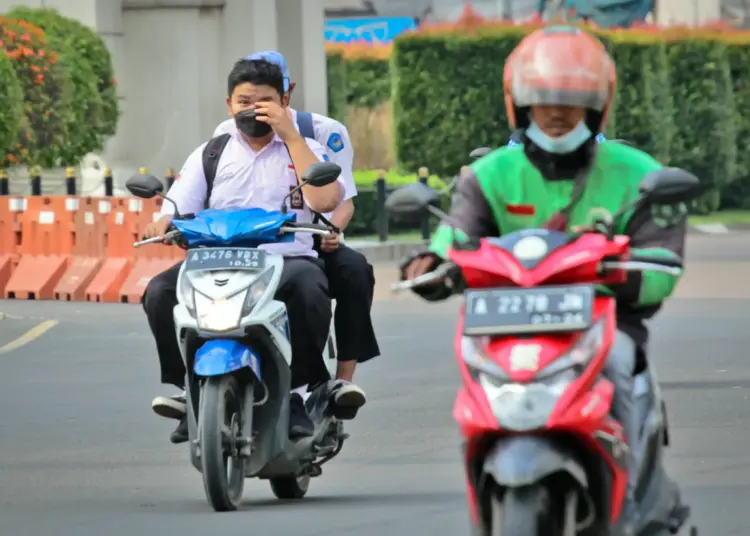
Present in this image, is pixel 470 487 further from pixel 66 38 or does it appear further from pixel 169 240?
pixel 66 38

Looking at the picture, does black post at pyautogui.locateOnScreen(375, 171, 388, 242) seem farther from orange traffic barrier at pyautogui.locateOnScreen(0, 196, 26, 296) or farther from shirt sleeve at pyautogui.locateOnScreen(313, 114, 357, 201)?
shirt sleeve at pyautogui.locateOnScreen(313, 114, 357, 201)

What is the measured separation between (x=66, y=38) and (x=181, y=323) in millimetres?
22313

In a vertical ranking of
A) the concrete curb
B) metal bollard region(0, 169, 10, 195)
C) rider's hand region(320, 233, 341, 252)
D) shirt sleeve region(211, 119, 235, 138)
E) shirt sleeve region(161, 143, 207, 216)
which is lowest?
the concrete curb

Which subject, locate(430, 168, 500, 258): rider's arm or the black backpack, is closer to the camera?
locate(430, 168, 500, 258): rider's arm

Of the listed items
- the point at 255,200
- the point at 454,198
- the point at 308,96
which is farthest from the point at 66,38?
the point at 454,198

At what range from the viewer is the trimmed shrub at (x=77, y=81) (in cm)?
2944

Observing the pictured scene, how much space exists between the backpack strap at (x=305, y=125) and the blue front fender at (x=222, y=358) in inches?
48.6

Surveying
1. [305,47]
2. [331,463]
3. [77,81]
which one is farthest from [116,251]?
[305,47]

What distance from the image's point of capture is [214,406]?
28.4 feet

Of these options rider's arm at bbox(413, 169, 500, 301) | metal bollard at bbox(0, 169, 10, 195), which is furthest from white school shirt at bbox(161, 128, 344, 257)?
metal bollard at bbox(0, 169, 10, 195)

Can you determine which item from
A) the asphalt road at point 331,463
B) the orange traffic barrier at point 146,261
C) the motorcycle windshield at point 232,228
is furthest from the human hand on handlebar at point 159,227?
the orange traffic barrier at point 146,261

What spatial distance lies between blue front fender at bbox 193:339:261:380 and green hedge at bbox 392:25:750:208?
27373 millimetres

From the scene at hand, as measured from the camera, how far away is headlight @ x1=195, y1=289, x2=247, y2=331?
8.82 meters

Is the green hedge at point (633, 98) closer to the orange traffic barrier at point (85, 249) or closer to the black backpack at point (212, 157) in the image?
the orange traffic barrier at point (85, 249)
